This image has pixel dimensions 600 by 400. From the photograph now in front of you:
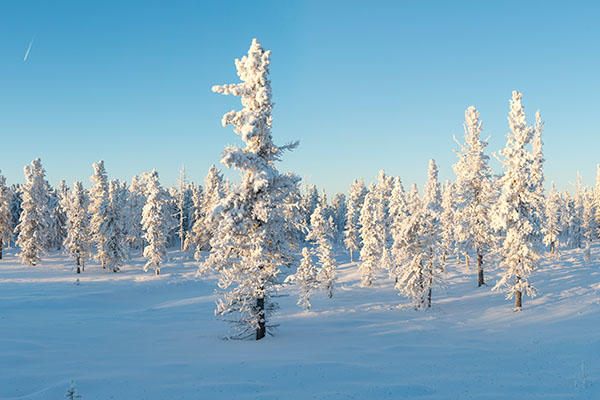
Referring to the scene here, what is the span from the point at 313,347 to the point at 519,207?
65.8 ft

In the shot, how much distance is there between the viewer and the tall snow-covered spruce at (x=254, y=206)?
734 inches

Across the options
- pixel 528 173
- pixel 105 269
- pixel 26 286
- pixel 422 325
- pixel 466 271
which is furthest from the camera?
pixel 105 269

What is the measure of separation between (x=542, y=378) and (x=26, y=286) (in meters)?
44.7

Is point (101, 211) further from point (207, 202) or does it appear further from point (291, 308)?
point (291, 308)

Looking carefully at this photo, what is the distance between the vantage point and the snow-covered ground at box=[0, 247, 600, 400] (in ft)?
45.4

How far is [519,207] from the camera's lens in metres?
29.0

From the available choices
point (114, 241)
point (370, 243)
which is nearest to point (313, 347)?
point (370, 243)

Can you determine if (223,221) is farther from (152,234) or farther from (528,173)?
(152,234)

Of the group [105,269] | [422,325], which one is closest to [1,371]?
[422,325]

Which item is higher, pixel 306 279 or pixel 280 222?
pixel 280 222

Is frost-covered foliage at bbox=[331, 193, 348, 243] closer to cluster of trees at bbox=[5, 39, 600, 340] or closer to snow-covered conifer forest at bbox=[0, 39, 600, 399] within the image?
cluster of trees at bbox=[5, 39, 600, 340]

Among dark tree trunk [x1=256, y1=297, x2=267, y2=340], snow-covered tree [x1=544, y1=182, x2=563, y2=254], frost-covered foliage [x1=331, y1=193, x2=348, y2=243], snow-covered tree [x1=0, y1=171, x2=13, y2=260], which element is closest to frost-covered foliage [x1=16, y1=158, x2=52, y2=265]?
snow-covered tree [x1=0, y1=171, x2=13, y2=260]

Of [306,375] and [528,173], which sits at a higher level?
[528,173]

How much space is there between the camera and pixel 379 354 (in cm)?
1898
